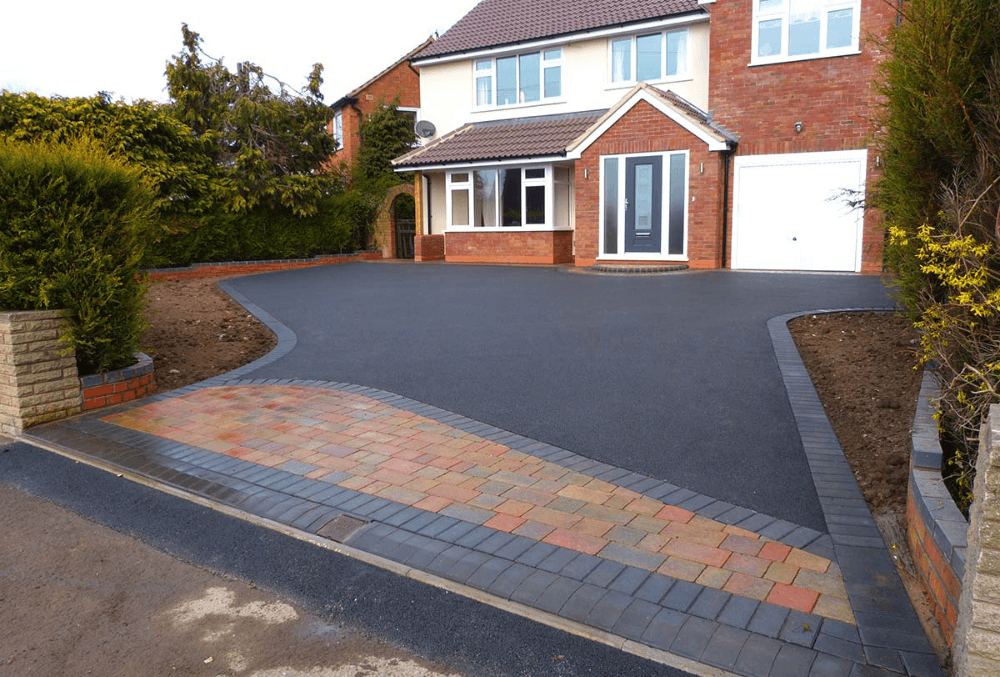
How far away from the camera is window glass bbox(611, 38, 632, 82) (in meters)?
21.0

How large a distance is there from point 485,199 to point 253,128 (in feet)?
23.5

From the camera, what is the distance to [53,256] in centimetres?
648

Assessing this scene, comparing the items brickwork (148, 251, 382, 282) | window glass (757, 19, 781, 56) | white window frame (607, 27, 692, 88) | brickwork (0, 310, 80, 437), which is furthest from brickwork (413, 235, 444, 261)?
brickwork (0, 310, 80, 437)

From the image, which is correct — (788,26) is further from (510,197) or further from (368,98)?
(368,98)

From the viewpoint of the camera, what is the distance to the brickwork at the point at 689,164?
57.3ft

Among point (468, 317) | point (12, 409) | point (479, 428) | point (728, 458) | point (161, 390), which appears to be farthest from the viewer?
point (468, 317)

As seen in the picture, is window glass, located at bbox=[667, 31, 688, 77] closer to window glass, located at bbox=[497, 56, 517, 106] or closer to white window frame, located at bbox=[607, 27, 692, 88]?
white window frame, located at bbox=[607, 27, 692, 88]

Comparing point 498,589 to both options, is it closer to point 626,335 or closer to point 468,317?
point 626,335

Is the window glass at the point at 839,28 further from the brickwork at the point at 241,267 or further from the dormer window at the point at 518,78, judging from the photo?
the brickwork at the point at 241,267

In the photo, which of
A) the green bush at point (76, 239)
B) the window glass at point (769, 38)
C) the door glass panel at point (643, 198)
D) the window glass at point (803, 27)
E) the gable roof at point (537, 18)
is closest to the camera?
the green bush at point (76, 239)

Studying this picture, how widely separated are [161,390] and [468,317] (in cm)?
484

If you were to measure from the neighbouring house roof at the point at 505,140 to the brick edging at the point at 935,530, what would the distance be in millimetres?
16860

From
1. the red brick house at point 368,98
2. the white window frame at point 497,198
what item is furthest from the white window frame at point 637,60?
the red brick house at point 368,98

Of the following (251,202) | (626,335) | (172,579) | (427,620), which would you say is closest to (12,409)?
(172,579)
